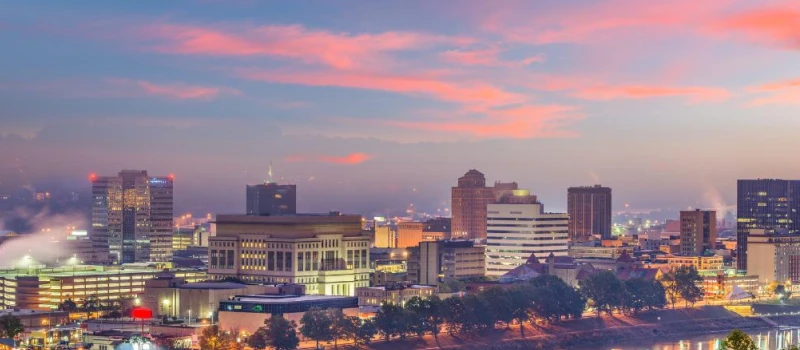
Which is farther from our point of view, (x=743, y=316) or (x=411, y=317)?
(x=743, y=316)

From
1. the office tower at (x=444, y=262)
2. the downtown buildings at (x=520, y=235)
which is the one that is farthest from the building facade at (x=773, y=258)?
the office tower at (x=444, y=262)

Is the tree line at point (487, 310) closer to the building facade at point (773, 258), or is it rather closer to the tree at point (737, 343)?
the building facade at point (773, 258)

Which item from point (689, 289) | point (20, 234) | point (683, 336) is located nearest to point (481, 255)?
point (689, 289)

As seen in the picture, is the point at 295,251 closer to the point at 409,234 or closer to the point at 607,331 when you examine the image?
the point at 607,331

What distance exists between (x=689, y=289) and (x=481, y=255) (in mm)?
20202

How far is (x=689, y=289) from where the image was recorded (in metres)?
122

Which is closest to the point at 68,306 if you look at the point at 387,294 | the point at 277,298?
the point at 277,298

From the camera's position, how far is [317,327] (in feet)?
282

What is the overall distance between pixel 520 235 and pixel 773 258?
23080mm

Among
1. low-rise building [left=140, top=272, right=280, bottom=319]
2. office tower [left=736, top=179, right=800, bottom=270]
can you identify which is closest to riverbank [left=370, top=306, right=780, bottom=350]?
low-rise building [left=140, top=272, right=280, bottom=319]

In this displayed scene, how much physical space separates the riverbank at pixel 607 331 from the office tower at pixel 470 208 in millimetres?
72174

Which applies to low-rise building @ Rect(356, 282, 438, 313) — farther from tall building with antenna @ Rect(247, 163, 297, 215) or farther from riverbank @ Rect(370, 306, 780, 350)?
tall building with antenna @ Rect(247, 163, 297, 215)

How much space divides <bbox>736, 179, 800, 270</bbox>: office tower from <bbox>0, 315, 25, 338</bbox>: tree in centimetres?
9705

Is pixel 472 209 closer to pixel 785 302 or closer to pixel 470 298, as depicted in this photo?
pixel 785 302
